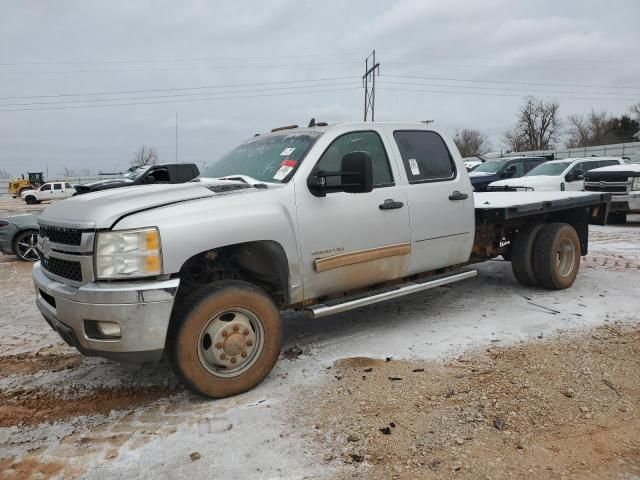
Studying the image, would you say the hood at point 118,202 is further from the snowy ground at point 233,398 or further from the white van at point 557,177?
the white van at point 557,177

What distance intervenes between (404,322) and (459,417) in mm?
1993

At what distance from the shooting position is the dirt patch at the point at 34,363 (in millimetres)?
4406

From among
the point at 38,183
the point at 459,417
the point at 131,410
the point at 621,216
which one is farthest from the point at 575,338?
the point at 38,183

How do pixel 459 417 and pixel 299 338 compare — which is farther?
pixel 299 338

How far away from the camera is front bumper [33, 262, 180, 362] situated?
3.27 m

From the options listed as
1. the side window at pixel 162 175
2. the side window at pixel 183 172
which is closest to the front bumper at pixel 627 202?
the side window at pixel 183 172

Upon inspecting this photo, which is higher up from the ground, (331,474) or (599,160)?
(599,160)

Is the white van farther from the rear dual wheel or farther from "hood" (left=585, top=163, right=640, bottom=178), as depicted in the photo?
the rear dual wheel

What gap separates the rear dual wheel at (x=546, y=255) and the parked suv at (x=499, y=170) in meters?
11.3

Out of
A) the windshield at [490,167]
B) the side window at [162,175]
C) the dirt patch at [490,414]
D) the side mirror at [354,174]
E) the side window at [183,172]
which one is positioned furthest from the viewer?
the windshield at [490,167]

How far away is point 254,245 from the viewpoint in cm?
388

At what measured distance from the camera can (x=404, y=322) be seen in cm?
526

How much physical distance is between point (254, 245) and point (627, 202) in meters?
11.3

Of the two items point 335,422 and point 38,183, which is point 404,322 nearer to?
point 335,422
